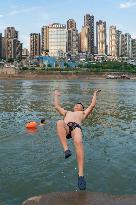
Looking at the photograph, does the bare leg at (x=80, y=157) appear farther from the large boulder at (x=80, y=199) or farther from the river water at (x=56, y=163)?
the river water at (x=56, y=163)

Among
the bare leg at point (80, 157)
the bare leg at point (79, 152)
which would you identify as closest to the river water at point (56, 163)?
the bare leg at point (80, 157)

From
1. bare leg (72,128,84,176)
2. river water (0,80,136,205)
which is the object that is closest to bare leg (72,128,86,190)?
bare leg (72,128,84,176)

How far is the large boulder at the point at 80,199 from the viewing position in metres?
8.80

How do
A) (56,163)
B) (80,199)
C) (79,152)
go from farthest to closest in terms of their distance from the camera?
1. (56,163)
2. (79,152)
3. (80,199)

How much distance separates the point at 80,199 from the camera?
8992 mm

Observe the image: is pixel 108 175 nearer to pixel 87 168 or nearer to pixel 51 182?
pixel 87 168

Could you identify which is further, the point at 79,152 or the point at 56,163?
the point at 56,163

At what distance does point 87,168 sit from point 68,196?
5695 millimetres

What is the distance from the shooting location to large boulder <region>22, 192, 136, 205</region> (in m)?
8.80

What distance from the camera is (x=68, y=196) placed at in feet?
30.1

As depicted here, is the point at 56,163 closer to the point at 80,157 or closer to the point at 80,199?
the point at 80,157

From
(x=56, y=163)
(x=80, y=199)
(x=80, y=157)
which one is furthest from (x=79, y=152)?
(x=56, y=163)

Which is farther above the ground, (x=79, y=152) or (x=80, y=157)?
(x=79, y=152)

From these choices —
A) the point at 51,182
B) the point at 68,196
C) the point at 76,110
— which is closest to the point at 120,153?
the point at 51,182
